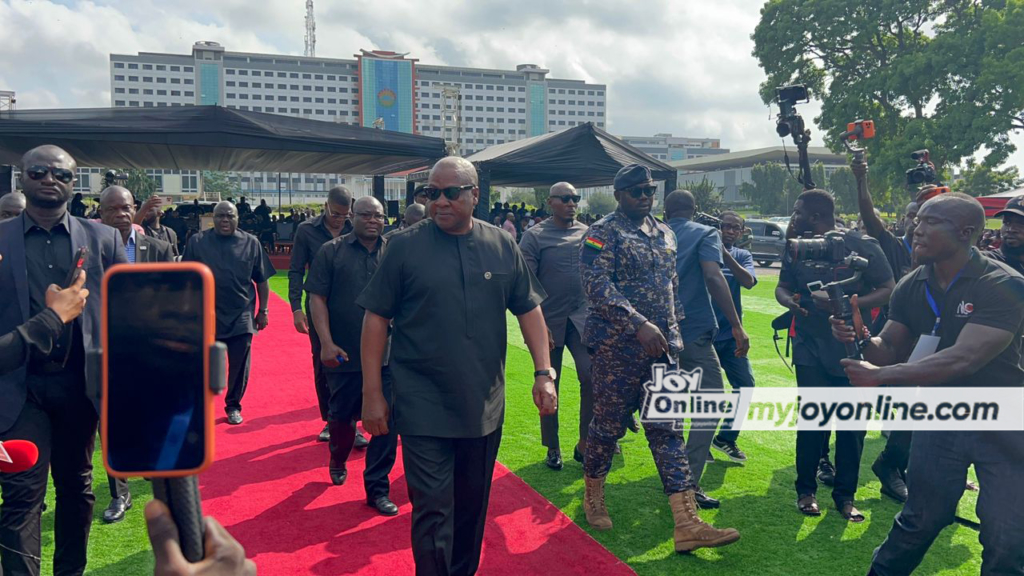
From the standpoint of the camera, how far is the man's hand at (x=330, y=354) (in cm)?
507

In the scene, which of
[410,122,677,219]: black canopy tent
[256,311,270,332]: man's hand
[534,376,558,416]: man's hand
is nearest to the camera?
[534,376,558,416]: man's hand

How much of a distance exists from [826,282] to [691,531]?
1776 millimetres

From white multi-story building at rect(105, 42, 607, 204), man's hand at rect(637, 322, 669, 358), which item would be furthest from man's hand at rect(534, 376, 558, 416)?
white multi-story building at rect(105, 42, 607, 204)

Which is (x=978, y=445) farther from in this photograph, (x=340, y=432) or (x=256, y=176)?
(x=256, y=176)

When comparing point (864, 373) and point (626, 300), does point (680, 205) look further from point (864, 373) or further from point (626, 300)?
point (864, 373)

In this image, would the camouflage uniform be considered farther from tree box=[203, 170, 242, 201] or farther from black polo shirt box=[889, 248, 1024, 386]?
tree box=[203, 170, 242, 201]

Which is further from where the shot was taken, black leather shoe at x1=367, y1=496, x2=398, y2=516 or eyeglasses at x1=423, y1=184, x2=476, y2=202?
black leather shoe at x1=367, y1=496, x2=398, y2=516

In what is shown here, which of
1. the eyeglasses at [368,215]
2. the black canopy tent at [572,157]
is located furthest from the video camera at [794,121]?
the black canopy tent at [572,157]

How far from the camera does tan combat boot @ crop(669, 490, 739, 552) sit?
156 inches

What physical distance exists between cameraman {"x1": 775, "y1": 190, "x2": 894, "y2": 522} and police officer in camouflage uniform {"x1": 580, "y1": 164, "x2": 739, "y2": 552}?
87cm

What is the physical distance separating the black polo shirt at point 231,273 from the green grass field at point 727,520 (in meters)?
1.58

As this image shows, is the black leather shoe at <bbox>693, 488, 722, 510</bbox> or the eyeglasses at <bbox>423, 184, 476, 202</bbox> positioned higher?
the eyeglasses at <bbox>423, 184, 476, 202</bbox>

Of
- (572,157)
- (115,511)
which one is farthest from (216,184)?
(115,511)

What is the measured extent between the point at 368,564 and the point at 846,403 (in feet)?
10.2
